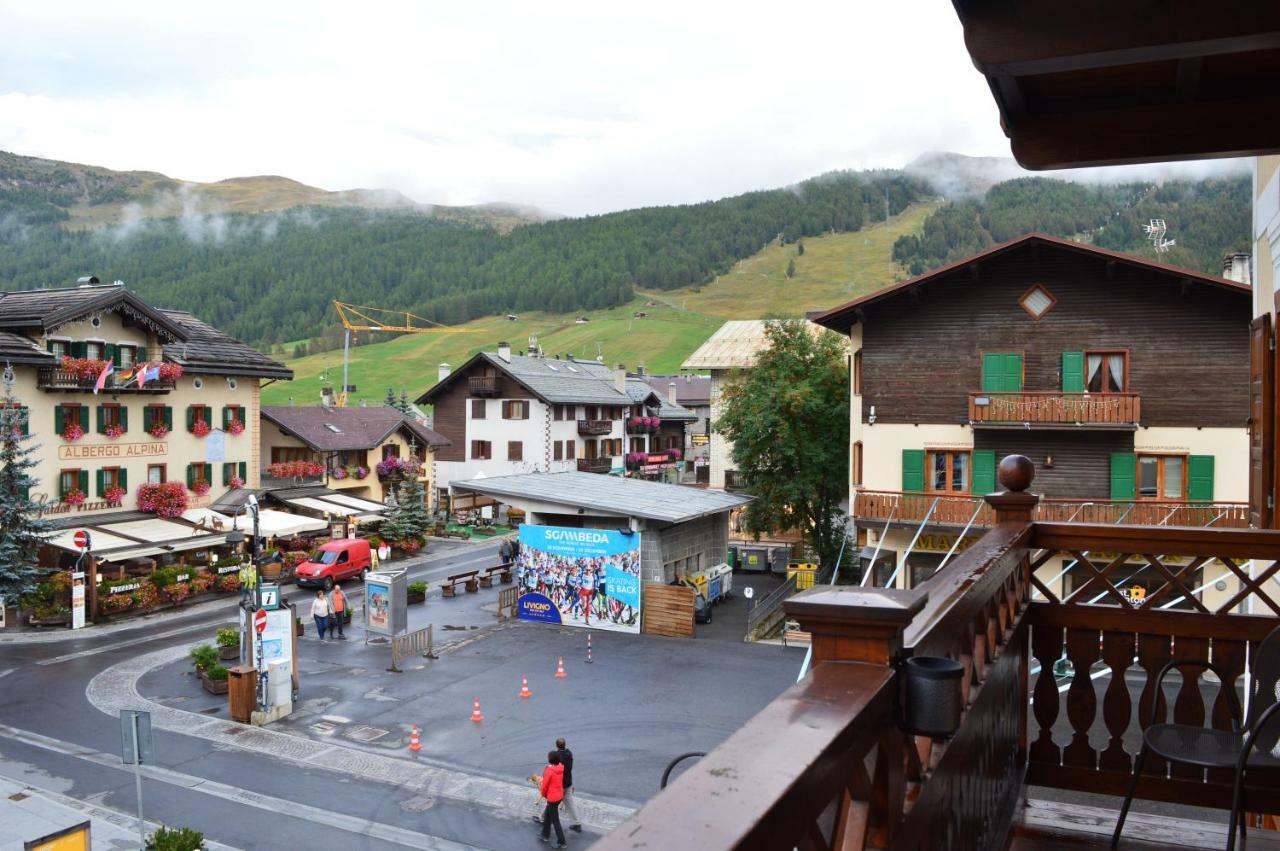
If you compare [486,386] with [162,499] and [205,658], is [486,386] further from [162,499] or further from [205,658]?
[205,658]

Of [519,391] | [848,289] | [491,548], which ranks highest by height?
[848,289]

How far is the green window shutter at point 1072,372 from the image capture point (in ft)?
92.4

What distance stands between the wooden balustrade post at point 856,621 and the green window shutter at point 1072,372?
92.7ft

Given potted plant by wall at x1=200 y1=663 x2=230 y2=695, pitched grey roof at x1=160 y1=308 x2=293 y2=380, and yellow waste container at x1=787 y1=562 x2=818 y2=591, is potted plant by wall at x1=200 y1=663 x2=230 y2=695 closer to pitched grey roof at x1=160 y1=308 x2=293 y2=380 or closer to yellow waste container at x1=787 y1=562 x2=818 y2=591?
yellow waste container at x1=787 y1=562 x2=818 y2=591

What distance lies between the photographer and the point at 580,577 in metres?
29.9

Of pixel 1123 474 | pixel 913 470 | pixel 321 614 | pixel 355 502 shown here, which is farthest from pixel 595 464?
pixel 1123 474

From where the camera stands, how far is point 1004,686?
16.8 ft

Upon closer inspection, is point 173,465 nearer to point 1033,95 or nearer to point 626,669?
point 626,669

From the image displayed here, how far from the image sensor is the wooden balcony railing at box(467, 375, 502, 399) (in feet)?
186

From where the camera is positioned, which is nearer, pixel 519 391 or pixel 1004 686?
pixel 1004 686

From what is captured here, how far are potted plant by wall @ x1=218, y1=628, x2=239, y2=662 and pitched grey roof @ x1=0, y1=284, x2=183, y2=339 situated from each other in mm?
15498

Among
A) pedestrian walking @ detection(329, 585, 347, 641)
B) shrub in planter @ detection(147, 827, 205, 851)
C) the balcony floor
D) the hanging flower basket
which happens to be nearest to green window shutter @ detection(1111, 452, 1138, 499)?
pedestrian walking @ detection(329, 585, 347, 641)

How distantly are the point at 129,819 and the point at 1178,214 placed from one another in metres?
162

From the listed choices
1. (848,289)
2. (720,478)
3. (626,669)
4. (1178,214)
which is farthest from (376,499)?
(848,289)
